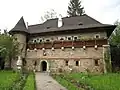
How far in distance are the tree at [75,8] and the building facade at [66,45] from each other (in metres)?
16.0

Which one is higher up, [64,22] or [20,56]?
[64,22]

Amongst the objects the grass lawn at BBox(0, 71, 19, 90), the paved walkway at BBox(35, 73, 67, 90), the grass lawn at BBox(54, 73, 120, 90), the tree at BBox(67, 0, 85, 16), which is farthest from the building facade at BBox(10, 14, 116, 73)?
the tree at BBox(67, 0, 85, 16)

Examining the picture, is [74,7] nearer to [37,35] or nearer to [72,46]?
[37,35]

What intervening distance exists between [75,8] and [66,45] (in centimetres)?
2401

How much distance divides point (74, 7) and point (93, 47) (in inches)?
1014

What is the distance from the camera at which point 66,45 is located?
27.2m

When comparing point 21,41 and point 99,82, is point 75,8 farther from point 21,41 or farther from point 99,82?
point 99,82

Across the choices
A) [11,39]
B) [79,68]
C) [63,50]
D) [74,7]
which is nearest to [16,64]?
[11,39]

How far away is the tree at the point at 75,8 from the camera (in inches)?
1902

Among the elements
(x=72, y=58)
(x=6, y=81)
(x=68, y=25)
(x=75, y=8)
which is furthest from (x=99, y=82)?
(x=75, y=8)

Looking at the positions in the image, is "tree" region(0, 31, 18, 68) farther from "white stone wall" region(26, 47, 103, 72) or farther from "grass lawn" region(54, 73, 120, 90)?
"grass lawn" region(54, 73, 120, 90)

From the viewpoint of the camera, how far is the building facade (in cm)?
2542

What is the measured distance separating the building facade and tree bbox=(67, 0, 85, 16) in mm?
16020

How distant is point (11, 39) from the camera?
1134 inches
